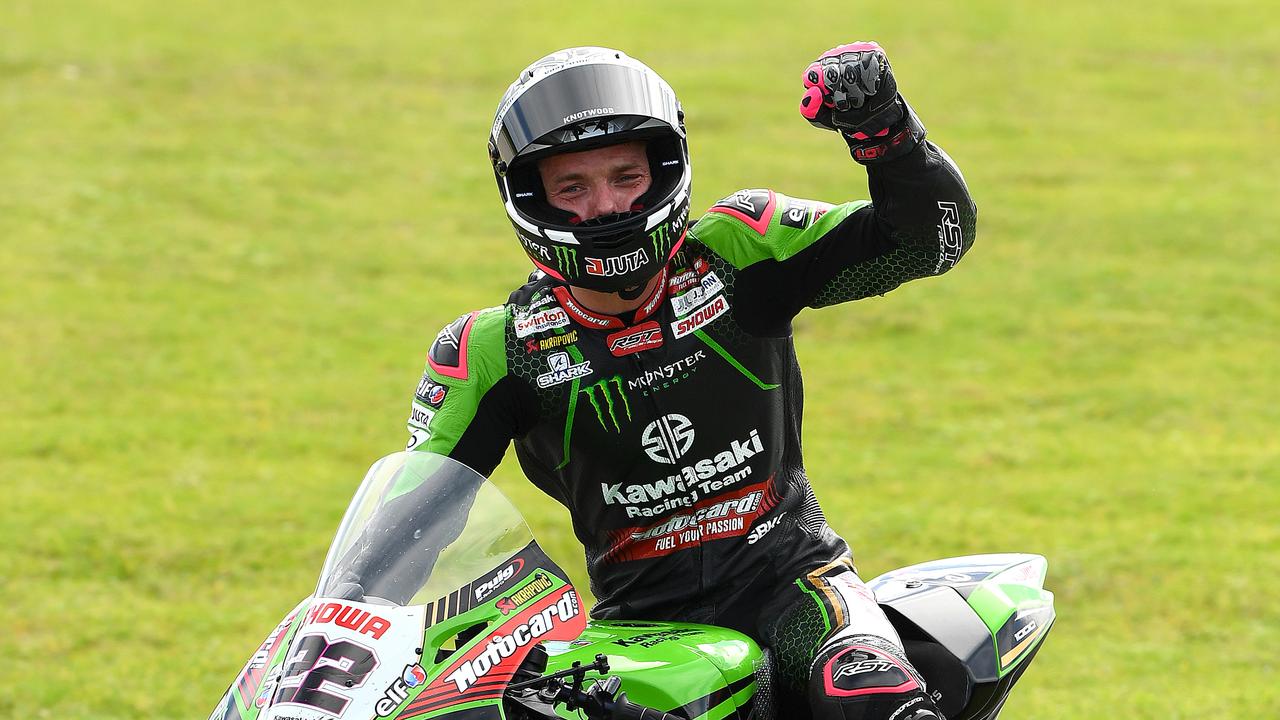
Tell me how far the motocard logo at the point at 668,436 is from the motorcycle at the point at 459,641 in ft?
1.78

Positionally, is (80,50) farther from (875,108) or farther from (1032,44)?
(875,108)

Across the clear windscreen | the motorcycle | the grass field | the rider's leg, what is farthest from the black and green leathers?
the grass field

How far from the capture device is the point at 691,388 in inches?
193

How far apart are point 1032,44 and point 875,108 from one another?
24.6 m

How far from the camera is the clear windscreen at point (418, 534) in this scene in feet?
12.4

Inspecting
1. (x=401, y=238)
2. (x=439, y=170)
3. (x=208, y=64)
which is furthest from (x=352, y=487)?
(x=208, y=64)

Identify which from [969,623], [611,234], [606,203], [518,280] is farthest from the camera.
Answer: [518,280]

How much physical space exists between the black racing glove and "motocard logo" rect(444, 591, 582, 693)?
1.54m

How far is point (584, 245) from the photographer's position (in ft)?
15.5

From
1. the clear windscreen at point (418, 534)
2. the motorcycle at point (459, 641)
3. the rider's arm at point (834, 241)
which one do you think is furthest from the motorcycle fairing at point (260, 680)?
the rider's arm at point (834, 241)

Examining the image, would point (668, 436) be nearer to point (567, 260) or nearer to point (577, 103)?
point (567, 260)

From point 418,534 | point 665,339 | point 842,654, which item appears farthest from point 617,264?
point 842,654

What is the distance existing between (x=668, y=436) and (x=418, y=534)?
46.6 inches

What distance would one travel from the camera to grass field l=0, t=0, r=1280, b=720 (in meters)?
10.1
